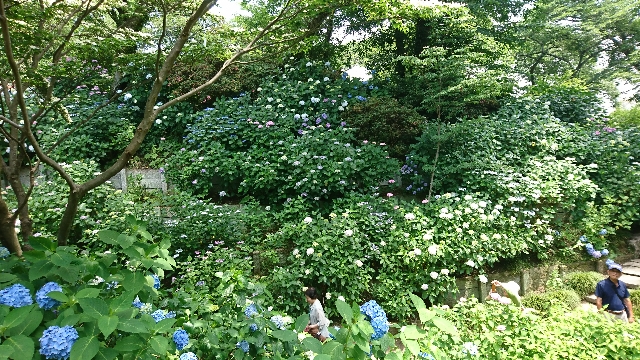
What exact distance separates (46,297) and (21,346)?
20cm

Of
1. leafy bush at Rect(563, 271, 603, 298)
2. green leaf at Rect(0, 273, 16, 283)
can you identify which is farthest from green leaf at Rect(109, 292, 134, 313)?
leafy bush at Rect(563, 271, 603, 298)

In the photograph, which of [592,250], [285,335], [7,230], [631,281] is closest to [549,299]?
[592,250]

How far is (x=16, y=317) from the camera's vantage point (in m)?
1.00

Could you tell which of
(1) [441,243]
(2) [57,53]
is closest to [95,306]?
(2) [57,53]

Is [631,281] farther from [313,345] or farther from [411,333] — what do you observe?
[313,345]

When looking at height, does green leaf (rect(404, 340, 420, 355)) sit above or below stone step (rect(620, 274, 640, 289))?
above

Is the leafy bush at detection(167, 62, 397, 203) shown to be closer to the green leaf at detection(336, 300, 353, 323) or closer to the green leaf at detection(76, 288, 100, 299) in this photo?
the green leaf at detection(336, 300, 353, 323)

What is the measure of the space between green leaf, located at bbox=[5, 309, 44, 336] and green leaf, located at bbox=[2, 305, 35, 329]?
0.02 m

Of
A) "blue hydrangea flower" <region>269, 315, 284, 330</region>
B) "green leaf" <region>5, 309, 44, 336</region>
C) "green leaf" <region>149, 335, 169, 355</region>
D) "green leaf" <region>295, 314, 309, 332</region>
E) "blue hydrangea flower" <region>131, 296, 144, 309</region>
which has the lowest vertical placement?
"blue hydrangea flower" <region>269, 315, 284, 330</region>

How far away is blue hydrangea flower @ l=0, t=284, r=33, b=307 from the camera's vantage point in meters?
1.06

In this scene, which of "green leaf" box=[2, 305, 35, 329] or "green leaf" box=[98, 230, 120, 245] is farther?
"green leaf" box=[98, 230, 120, 245]

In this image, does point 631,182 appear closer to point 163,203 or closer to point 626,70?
point 163,203

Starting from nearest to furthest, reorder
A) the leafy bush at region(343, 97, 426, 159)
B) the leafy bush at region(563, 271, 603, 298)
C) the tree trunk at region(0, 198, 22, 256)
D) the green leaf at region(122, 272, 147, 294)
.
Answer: the green leaf at region(122, 272, 147, 294), the tree trunk at region(0, 198, 22, 256), the leafy bush at region(563, 271, 603, 298), the leafy bush at region(343, 97, 426, 159)

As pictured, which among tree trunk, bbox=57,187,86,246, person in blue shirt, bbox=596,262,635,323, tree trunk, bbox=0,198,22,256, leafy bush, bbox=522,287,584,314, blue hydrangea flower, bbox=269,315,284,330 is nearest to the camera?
blue hydrangea flower, bbox=269,315,284,330
